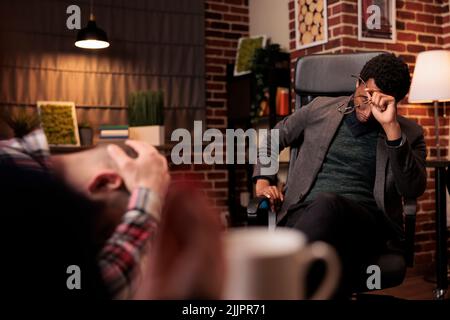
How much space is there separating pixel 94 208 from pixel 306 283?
0.59 feet

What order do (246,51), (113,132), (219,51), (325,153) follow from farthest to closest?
(219,51) < (246,51) < (113,132) < (325,153)

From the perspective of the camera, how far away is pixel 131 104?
3.16 meters

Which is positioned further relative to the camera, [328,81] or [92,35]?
[92,35]

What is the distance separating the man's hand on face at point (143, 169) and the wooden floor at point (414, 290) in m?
1.95

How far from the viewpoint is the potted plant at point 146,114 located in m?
2.81

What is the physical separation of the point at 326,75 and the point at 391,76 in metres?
0.50

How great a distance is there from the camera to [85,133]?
10.1ft

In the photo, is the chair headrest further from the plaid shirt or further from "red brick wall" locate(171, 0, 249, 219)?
"red brick wall" locate(171, 0, 249, 219)

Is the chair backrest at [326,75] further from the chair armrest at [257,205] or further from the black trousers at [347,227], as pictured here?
the black trousers at [347,227]

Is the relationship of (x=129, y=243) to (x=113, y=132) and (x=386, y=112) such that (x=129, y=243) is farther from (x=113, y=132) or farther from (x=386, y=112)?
(x=113, y=132)

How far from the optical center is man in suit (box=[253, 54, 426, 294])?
131cm

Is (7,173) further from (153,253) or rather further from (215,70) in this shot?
(215,70)

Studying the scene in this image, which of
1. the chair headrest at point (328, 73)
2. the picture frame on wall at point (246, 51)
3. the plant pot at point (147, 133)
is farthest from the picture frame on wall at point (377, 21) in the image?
the plant pot at point (147, 133)

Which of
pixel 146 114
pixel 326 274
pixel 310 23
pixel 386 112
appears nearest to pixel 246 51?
pixel 310 23
